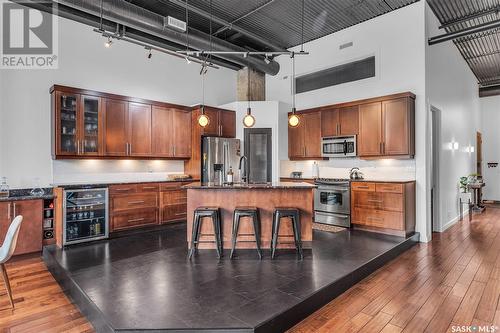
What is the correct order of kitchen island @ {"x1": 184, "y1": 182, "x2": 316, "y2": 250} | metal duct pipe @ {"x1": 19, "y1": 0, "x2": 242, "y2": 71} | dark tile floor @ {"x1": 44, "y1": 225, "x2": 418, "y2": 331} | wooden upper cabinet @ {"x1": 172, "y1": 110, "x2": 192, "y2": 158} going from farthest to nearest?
wooden upper cabinet @ {"x1": 172, "y1": 110, "x2": 192, "y2": 158} < metal duct pipe @ {"x1": 19, "y1": 0, "x2": 242, "y2": 71} < kitchen island @ {"x1": 184, "y1": 182, "x2": 316, "y2": 250} < dark tile floor @ {"x1": 44, "y1": 225, "x2": 418, "y2": 331}

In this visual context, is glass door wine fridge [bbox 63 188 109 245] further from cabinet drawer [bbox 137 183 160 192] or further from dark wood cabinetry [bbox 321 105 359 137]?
dark wood cabinetry [bbox 321 105 359 137]

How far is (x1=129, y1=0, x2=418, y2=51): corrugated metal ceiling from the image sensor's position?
5348mm

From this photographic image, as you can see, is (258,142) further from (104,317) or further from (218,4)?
(104,317)

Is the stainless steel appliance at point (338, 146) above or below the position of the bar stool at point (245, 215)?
above

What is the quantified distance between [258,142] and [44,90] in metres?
4.46

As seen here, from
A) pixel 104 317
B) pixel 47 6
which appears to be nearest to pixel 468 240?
pixel 104 317

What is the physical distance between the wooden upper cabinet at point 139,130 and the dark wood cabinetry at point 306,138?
3416mm

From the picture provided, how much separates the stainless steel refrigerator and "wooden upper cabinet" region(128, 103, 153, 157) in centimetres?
122

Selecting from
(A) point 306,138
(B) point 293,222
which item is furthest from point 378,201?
(A) point 306,138

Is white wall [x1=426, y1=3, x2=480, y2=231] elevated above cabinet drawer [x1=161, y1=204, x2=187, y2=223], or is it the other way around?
white wall [x1=426, y1=3, x2=480, y2=231]

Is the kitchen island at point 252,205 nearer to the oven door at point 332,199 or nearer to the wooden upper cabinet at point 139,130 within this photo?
the oven door at point 332,199

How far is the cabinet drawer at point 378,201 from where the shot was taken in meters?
4.95

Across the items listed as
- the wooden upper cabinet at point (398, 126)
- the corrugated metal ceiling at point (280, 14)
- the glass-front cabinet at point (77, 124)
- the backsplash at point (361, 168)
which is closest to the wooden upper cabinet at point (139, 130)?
the glass-front cabinet at point (77, 124)

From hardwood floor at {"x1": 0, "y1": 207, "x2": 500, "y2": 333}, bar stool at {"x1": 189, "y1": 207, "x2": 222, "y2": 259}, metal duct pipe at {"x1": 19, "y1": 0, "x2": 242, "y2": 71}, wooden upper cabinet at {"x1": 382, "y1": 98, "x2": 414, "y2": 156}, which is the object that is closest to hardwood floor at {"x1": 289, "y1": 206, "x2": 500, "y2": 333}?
hardwood floor at {"x1": 0, "y1": 207, "x2": 500, "y2": 333}
